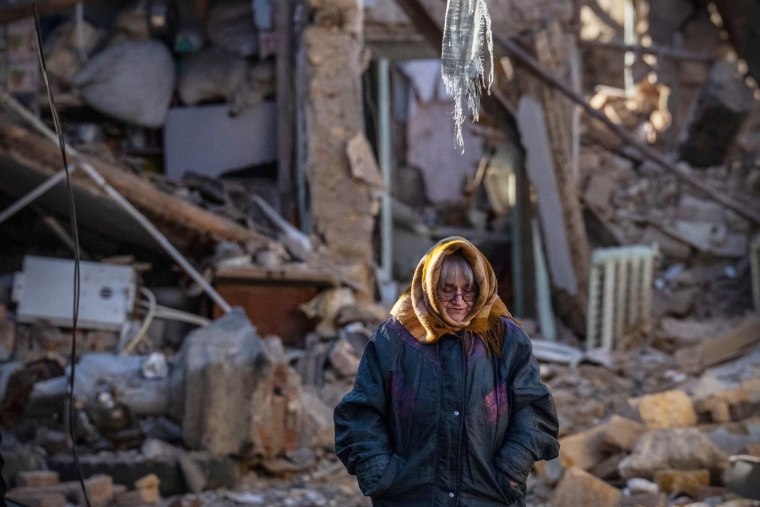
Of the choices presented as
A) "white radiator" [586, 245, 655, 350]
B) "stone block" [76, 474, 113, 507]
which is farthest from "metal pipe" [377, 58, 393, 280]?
"stone block" [76, 474, 113, 507]

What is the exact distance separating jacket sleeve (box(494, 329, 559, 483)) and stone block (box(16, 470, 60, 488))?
3435 millimetres

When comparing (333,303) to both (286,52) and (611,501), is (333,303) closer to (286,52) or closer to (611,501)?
(286,52)

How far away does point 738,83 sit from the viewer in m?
15.7

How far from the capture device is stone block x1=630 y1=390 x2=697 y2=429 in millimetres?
7297

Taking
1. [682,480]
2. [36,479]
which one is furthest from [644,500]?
[36,479]

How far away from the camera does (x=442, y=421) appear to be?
341 centimetres

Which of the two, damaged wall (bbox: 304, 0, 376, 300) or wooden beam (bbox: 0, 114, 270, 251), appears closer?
wooden beam (bbox: 0, 114, 270, 251)

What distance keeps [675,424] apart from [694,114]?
30.7ft

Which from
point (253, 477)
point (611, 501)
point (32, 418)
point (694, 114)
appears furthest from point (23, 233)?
point (694, 114)

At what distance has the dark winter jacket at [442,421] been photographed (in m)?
3.42

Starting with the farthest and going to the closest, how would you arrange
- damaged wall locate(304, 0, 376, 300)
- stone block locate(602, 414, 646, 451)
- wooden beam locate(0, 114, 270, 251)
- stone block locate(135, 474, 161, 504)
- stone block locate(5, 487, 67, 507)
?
damaged wall locate(304, 0, 376, 300)
wooden beam locate(0, 114, 270, 251)
stone block locate(602, 414, 646, 451)
stone block locate(135, 474, 161, 504)
stone block locate(5, 487, 67, 507)

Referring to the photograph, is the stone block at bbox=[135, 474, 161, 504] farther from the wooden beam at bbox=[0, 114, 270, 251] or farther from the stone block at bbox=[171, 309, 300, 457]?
the wooden beam at bbox=[0, 114, 270, 251]

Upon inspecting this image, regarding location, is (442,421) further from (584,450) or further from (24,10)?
(24,10)

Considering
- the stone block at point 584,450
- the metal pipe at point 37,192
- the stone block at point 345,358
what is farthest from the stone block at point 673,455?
the metal pipe at point 37,192
